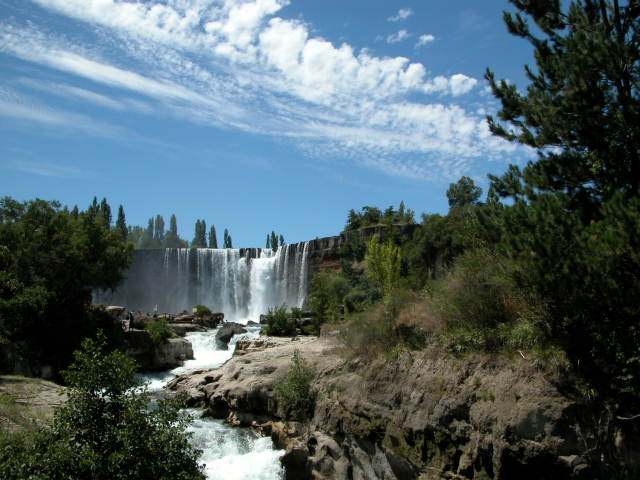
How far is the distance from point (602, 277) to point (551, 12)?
552 centimetres

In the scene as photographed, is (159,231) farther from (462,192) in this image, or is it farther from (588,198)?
(588,198)

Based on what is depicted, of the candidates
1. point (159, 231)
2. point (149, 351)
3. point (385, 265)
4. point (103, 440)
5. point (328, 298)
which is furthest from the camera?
point (159, 231)

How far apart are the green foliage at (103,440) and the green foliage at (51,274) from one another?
516 inches

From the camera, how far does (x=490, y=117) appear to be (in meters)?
9.66

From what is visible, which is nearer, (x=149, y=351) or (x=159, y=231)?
(x=149, y=351)

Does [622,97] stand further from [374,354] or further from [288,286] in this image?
[288,286]

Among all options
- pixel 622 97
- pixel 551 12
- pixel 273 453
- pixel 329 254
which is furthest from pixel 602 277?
pixel 329 254

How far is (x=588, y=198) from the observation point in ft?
26.5

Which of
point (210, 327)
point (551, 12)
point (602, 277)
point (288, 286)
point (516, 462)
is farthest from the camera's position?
point (288, 286)

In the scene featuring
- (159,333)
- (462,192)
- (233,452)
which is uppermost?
(462,192)

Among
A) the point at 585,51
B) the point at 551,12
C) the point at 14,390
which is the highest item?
the point at 551,12

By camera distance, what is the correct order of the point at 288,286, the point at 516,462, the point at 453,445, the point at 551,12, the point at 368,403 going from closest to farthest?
the point at 516,462, the point at 453,445, the point at 551,12, the point at 368,403, the point at 288,286

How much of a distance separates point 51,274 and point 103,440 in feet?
64.6

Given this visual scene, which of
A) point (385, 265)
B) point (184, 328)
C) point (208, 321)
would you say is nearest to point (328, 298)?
point (184, 328)
